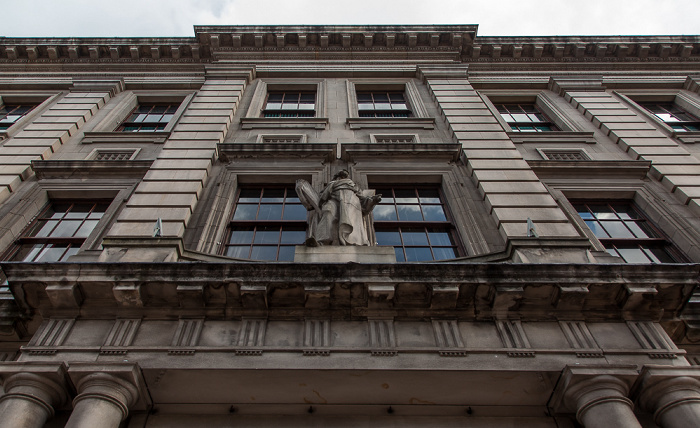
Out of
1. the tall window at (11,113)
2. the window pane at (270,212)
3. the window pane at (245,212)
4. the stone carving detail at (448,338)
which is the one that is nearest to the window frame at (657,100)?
the stone carving detail at (448,338)

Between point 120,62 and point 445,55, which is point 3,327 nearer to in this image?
point 120,62

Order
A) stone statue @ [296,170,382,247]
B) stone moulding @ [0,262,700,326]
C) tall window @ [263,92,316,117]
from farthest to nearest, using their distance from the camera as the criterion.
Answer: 1. tall window @ [263,92,316,117]
2. stone statue @ [296,170,382,247]
3. stone moulding @ [0,262,700,326]

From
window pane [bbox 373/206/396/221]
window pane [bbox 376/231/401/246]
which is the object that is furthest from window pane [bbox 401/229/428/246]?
window pane [bbox 373/206/396/221]

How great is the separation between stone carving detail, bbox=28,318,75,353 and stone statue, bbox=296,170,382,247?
4137mm

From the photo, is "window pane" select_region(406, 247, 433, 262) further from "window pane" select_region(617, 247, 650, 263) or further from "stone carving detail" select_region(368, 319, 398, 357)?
"window pane" select_region(617, 247, 650, 263)

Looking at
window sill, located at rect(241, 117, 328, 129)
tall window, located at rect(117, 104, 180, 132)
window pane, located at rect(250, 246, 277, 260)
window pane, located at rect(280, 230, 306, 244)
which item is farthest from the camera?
tall window, located at rect(117, 104, 180, 132)

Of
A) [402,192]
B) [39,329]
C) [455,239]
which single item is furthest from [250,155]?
[39,329]

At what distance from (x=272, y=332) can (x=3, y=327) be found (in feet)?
14.6

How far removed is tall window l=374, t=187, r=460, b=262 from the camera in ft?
34.3

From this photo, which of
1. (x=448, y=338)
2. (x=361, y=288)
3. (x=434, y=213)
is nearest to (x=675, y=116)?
(x=434, y=213)

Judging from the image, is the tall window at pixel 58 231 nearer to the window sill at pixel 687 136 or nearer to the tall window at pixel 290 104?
the tall window at pixel 290 104

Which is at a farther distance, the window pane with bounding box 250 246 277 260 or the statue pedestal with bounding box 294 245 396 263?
the window pane with bounding box 250 246 277 260

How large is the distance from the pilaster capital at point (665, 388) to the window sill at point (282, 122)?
11.0m

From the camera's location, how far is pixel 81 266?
7.58 meters
